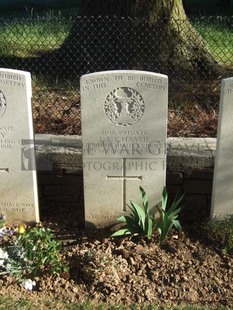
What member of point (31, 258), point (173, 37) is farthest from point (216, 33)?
point (31, 258)

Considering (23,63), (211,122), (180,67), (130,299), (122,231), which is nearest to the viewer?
(130,299)

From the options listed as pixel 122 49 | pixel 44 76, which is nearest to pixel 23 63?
pixel 44 76

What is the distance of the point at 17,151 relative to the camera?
3943mm

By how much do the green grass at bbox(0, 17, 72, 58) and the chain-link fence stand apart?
0.06 m

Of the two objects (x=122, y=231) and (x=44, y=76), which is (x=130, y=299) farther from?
(x=44, y=76)

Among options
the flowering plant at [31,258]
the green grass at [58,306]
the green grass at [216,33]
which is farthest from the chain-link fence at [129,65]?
the green grass at [58,306]

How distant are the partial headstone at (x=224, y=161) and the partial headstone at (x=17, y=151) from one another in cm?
149

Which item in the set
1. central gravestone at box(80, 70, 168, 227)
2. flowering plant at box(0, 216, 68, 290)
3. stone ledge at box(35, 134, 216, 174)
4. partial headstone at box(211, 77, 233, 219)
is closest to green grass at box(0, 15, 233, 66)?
stone ledge at box(35, 134, 216, 174)

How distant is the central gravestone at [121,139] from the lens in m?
3.67

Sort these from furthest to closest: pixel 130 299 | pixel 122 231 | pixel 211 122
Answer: pixel 211 122 → pixel 122 231 → pixel 130 299

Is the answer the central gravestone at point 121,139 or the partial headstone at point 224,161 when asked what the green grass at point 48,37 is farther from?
the central gravestone at point 121,139

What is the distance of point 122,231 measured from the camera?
3.84 metres

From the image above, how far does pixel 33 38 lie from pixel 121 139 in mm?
4931

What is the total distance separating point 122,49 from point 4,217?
9.71 feet
